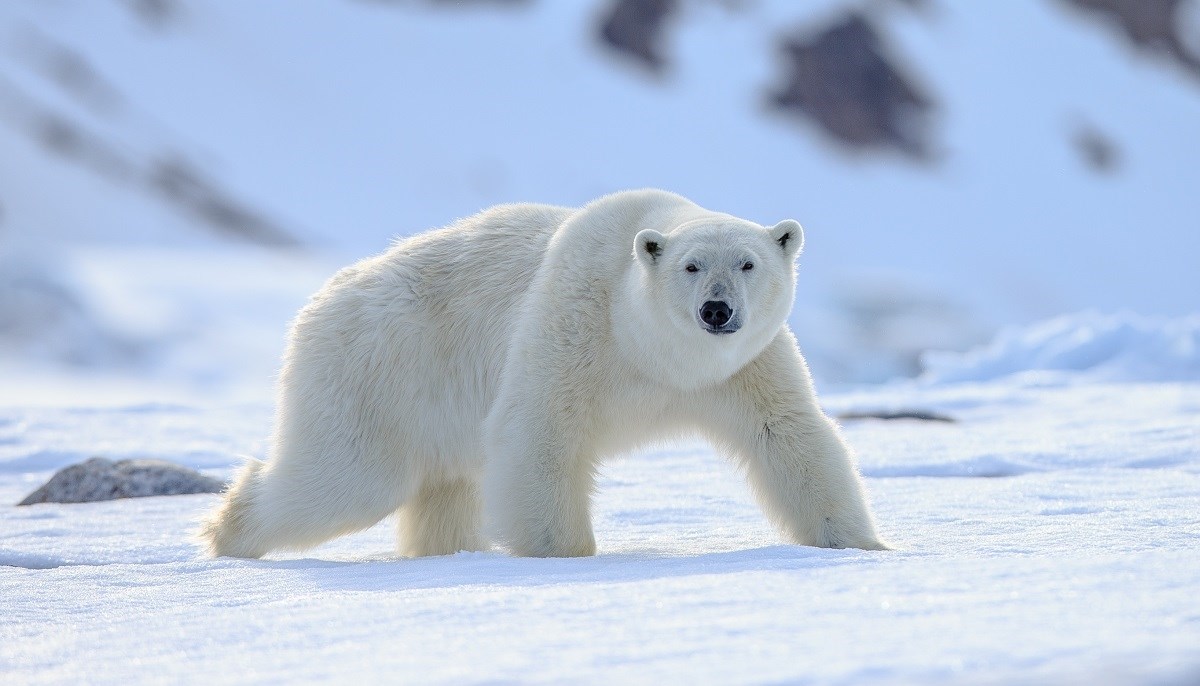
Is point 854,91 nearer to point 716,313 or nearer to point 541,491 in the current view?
point 541,491

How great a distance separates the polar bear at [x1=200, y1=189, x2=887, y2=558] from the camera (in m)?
3.56

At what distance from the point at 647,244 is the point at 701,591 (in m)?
1.30

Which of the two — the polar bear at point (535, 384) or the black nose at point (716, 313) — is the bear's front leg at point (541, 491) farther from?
the black nose at point (716, 313)

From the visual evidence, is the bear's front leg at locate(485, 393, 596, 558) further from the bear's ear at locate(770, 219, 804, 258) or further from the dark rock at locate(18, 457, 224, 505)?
the dark rock at locate(18, 457, 224, 505)

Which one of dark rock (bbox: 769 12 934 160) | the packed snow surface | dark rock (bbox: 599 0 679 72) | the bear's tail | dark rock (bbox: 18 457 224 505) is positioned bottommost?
the packed snow surface

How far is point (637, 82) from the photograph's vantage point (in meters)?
30.6

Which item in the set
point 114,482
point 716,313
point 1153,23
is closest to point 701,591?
point 716,313

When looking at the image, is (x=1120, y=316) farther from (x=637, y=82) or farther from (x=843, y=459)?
(x=637, y=82)

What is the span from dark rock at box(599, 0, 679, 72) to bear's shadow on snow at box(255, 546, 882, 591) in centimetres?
2905

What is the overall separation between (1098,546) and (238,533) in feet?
8.30

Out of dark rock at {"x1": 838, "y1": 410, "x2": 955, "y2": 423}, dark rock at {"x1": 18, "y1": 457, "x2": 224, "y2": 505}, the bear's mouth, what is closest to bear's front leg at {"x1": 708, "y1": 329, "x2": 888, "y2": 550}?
the bear's mouth

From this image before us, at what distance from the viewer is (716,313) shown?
3289 millimetres

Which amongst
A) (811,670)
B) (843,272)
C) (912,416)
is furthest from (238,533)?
(843,272)

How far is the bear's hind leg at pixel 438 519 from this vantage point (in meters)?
4.33
